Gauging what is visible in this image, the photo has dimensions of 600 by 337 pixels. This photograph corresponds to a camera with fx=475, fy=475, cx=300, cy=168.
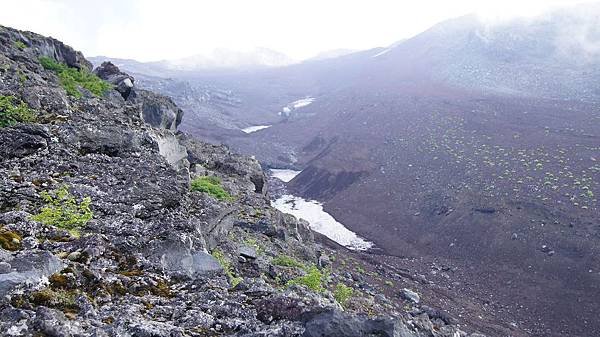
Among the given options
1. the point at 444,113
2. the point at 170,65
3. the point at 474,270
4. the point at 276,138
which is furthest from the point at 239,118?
the point at 170,65

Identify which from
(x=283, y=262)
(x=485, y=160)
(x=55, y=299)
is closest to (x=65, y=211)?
(x=55, y=299)

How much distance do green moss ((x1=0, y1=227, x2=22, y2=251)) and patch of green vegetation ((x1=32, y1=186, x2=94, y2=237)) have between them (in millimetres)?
570

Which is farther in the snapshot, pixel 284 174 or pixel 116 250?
pixel 284 174

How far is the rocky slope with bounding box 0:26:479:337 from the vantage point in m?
4.37

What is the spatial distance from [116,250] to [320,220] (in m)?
34.6

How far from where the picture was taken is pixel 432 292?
2442cm

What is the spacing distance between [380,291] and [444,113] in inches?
1770

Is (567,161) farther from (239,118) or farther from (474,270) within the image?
(239,118)

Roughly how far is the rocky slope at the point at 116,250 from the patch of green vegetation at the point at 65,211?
0.6 inches

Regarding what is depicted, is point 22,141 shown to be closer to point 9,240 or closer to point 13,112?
point 13,112

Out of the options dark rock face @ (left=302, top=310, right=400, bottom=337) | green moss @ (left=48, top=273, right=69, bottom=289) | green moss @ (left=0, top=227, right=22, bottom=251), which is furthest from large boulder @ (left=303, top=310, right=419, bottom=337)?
green moss @ (left=0, top=227, right=22, bottom=251)

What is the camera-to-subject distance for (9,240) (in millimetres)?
5164

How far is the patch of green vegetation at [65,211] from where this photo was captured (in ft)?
19.8

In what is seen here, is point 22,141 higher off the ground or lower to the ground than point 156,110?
higher
